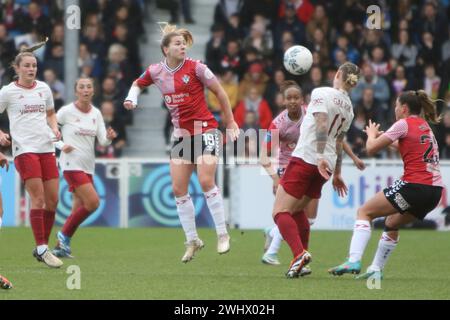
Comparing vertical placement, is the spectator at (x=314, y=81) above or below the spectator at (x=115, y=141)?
above

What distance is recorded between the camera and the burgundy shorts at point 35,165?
11430 mm

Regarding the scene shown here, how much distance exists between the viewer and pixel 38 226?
1147 centimetres

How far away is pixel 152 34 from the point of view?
22.9 m

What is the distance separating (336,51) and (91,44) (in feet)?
15.0

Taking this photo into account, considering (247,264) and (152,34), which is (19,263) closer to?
(247,264)

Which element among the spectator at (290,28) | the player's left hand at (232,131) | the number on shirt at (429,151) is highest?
the spectator at (290,28)

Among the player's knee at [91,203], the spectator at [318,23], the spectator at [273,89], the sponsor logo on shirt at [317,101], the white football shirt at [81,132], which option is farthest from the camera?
the spectator at [318,23]

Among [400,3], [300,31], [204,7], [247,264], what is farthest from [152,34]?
[247,264]

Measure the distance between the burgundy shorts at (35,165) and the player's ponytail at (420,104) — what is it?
371 centimetres

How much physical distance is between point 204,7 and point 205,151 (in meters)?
12.7

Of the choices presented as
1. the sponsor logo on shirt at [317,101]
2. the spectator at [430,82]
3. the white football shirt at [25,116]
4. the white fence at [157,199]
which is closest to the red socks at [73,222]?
the white football shirt at [25,116]

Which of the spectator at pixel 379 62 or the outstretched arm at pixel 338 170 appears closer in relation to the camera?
the outstretched arm at pixel 338 170

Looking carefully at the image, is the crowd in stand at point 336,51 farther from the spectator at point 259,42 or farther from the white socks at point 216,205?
the white socks at point 216,205

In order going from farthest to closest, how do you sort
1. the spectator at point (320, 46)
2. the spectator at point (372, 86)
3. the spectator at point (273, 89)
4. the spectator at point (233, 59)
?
1. the spectator at point (320, 46)
2. the spectator at point (233, 59)
3. the spectator at point (273, 89)
4. the spectator at point (372, 86)
